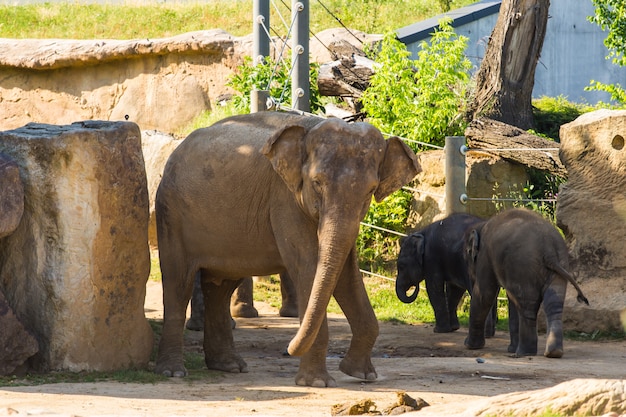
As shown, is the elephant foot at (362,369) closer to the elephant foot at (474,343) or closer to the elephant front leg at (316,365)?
the elephant front leg at (316,365)

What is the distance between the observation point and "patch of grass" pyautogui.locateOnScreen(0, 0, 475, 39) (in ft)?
84.3

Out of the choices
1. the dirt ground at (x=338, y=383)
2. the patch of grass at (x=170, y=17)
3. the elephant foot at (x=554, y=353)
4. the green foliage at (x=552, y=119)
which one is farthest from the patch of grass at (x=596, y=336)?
the patch of grass at (x=170, y=17)

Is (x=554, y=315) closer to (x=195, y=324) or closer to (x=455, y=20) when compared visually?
(x=195, y=324)

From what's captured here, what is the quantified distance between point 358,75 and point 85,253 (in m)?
8.80

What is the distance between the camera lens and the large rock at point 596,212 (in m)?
10.5

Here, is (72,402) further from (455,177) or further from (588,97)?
(588,97)

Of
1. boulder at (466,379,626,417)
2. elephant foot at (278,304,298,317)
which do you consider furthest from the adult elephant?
elephant foot at (278,304,298,317)

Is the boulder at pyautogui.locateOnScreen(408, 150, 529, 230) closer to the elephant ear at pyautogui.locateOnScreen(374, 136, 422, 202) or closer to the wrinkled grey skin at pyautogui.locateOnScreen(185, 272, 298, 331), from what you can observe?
the wrinkled grey skin at pyautogui.locateOnScreen(185, 272, 298, 331)

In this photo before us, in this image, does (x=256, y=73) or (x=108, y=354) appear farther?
(x=256, y=73)

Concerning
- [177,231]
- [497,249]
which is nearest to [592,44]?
Answer: [497,249]

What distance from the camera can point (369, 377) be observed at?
797 centimetres

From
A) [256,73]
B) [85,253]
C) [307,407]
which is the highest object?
[256,73]

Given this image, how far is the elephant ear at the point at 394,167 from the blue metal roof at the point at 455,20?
42.5 feet

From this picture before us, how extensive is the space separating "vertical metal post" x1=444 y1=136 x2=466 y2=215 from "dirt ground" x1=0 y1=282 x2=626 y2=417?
1.47m
